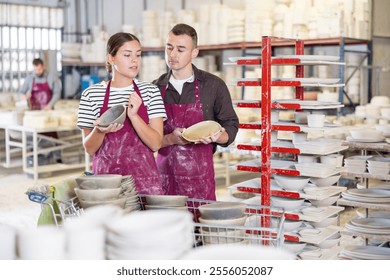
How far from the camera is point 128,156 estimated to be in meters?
2.97

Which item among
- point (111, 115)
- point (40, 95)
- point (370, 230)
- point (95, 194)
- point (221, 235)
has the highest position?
point (40, 95)

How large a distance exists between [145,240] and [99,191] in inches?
31.1

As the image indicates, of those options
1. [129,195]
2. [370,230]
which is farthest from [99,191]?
[370,230]

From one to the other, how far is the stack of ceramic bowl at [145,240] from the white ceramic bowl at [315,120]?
274cm

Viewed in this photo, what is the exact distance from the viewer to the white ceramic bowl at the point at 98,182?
219 centimetres

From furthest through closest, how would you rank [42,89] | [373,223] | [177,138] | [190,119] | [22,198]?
[42,89]
[22,198]
[373,223]
[190,119]
[177,138]

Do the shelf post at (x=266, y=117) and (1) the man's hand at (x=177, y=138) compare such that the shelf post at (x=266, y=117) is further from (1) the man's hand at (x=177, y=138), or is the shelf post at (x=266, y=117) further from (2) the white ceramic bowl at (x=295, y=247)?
(1) the man's hand at (x=177, y=138)

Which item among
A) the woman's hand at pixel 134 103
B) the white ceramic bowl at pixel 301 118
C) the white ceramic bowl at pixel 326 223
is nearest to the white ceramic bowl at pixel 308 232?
the white ceramic bowl at pixel 326 223

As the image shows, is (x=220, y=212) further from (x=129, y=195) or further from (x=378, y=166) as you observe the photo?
(x=378, y=166)

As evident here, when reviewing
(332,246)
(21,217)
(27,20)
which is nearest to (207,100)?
(332,246)

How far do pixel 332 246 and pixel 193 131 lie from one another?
168 cm
